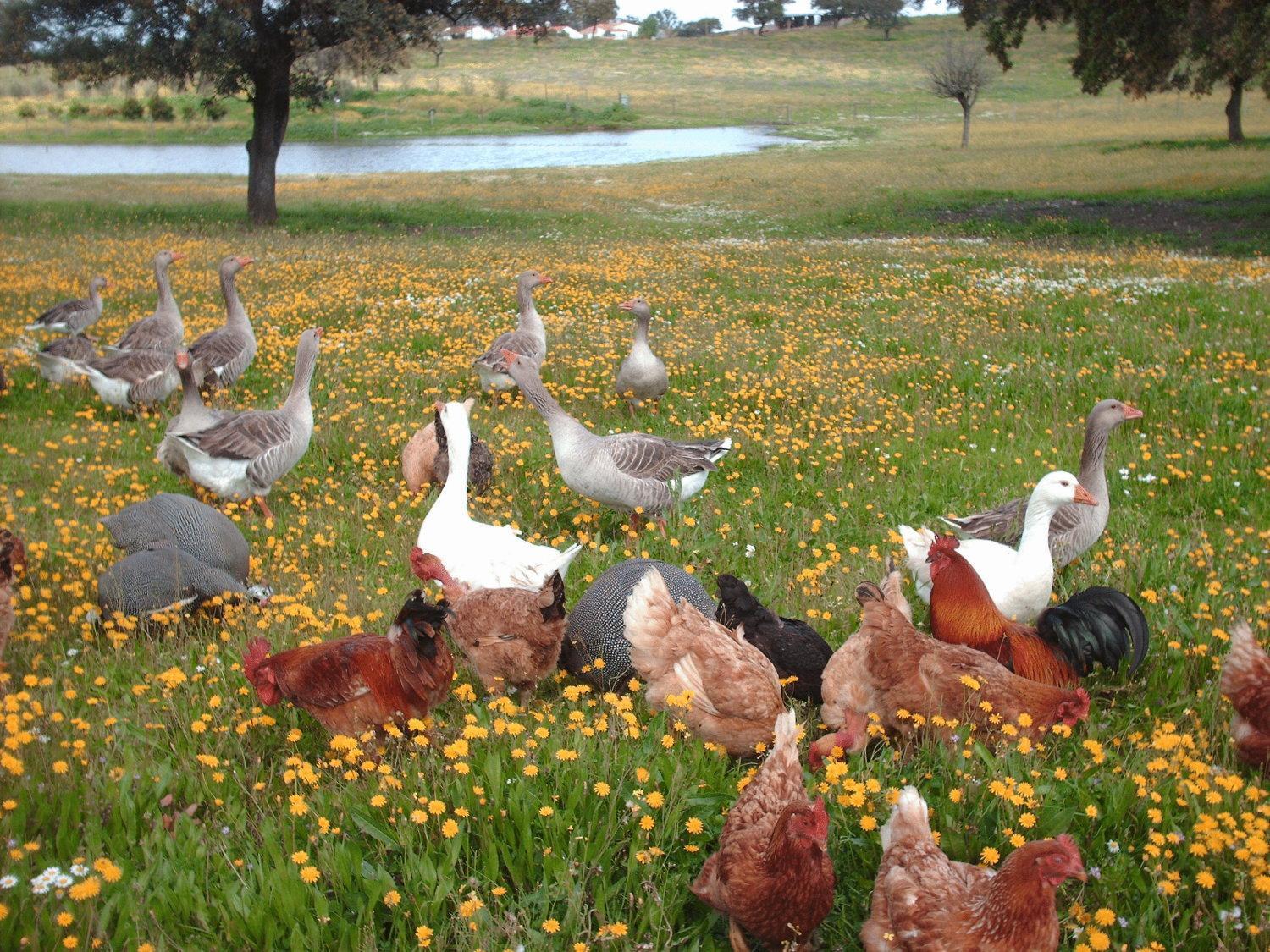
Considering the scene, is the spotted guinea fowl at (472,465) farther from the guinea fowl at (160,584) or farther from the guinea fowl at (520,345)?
the guinea fowl at (160,584)

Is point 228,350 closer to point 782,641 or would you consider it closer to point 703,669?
point 782,641

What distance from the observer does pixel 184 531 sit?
6629 mm

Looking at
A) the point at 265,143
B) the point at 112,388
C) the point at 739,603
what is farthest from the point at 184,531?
the point at 265,143

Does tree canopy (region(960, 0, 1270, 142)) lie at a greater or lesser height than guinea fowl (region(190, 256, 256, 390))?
greater

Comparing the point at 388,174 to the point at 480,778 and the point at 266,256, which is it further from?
the point at 480,778

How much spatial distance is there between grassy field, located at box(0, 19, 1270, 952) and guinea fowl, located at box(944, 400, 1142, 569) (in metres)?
0.26

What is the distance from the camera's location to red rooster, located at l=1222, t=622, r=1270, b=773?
4.59 metres

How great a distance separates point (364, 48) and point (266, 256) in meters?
5.91

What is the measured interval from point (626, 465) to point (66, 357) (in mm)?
6975

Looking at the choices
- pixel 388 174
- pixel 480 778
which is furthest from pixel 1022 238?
pixel 388 174

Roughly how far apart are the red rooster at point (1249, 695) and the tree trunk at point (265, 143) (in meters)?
25.6

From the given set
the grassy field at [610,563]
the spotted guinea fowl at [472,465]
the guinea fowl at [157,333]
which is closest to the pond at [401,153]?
the grassy field at [610,563]

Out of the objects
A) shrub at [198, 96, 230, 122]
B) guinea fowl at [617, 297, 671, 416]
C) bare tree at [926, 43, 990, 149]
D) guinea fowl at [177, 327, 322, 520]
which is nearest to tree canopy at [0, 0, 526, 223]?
shrub at [198, 96, 230, 122]

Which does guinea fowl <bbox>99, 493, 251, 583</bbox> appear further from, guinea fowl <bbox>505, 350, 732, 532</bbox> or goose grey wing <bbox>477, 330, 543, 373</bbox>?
goose grey wing <bbox>477, 330, 543, 373</bbox>
